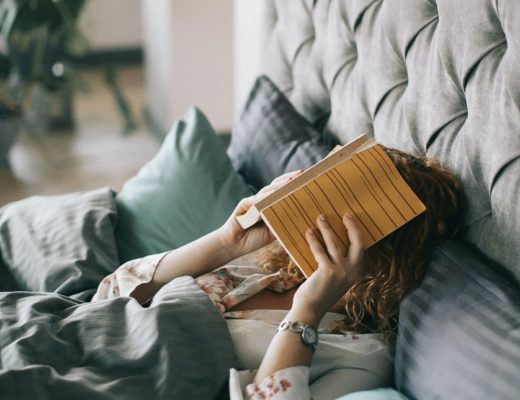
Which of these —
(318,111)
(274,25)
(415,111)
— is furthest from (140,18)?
(415,111)

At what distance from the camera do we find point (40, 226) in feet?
5.58

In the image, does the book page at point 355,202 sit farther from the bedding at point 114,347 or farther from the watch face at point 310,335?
the bedding at point 114,347

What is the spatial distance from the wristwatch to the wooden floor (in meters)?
1.95

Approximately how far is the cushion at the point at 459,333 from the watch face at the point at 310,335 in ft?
0.45

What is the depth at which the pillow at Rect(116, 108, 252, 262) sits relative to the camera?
5.51 feet

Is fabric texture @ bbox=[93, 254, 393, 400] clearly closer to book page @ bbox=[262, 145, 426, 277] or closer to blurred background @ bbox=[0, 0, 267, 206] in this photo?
book page @ bbox=[262, 145, 426, 277]

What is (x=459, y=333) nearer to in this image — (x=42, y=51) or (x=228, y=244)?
(x=228, y=244)

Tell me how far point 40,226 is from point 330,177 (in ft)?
2.67

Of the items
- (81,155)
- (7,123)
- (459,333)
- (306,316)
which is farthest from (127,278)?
(81,155)

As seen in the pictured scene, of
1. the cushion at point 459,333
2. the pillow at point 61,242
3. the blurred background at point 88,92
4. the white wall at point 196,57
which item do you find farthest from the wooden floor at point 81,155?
the cushion at point 459,333

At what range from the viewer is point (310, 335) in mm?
1167

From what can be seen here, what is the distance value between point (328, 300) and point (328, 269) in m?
0.06

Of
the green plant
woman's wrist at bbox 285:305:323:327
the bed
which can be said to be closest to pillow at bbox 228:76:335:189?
the bed

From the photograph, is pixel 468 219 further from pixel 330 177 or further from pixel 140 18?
pixel 140 18
